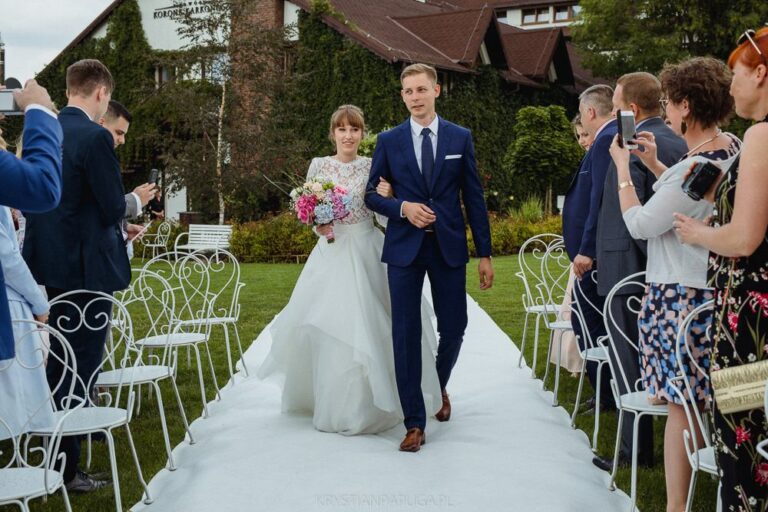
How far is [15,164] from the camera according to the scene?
261 centimetres

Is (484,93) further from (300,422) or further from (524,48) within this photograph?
(300,422)

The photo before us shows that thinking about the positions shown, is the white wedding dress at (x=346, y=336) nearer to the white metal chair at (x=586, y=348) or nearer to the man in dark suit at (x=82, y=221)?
the white metal chair at (x=586, y=348)

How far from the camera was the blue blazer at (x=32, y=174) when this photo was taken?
2.61 m

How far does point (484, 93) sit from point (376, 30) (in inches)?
173

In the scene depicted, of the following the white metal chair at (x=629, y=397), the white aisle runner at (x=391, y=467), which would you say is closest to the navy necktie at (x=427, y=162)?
the white metal chair at (x=629, y=397)

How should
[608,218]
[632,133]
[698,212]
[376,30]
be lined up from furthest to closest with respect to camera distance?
[376,30] < [608,218] < [632,133] < [698,212]

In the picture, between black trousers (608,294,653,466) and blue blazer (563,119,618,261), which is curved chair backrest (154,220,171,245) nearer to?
blue blazer (563,119,618,261)

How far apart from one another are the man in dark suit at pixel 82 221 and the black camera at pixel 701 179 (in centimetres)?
319

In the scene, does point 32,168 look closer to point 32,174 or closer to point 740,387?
point 32,174

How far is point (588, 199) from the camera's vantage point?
554 centimetres

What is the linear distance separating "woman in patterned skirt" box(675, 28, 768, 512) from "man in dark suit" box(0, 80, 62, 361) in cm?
221

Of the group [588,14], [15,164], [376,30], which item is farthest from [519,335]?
[588,14]

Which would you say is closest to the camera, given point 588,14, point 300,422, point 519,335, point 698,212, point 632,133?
point 698,212

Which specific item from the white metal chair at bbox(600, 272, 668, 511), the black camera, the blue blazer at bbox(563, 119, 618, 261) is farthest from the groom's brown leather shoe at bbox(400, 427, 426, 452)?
the black camera
